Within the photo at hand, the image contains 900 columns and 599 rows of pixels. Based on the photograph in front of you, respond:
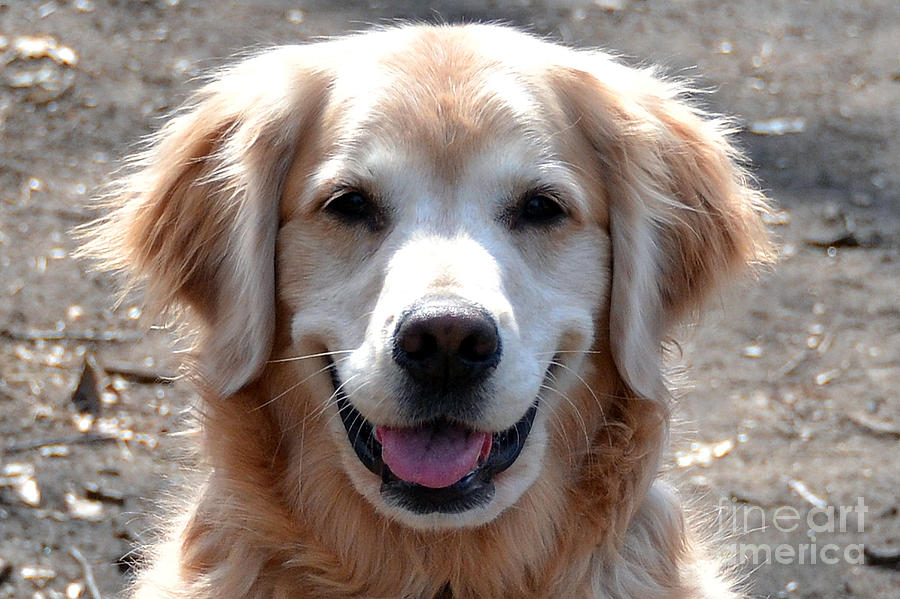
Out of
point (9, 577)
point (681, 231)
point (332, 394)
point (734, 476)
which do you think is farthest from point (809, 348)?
point (9, 577)

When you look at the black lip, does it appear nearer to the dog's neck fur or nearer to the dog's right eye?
the dog's neck fur

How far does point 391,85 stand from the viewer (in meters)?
3.13

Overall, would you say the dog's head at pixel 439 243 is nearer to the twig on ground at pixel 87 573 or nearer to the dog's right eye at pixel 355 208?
the dog's right eye at pixel 355 208

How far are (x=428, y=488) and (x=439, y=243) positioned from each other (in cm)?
59

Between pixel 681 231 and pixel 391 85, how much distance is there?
36.3 inches

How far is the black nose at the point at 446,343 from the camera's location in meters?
2.64

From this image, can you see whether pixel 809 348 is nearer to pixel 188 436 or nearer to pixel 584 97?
pixel 584 97

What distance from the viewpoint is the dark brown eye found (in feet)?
10.1

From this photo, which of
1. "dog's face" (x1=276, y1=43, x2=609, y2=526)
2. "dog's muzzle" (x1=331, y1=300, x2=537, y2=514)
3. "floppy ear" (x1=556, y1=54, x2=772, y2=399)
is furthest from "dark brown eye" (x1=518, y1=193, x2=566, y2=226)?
"dog's muzzle" (x1=331, y1=300, x2=537, y2=514)

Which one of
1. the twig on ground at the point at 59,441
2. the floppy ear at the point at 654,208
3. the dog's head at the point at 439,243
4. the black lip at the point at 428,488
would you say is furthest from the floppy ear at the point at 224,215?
the twig on ground at the point at 59,441

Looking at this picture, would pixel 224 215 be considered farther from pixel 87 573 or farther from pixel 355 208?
pixel 87 573

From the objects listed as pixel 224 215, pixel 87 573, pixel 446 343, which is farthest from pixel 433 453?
pixel 87 573

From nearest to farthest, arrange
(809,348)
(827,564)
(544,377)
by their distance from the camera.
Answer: (544,377), (827,564), (809,348)

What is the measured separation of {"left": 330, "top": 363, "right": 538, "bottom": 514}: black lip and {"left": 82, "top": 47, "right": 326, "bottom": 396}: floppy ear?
325mm
